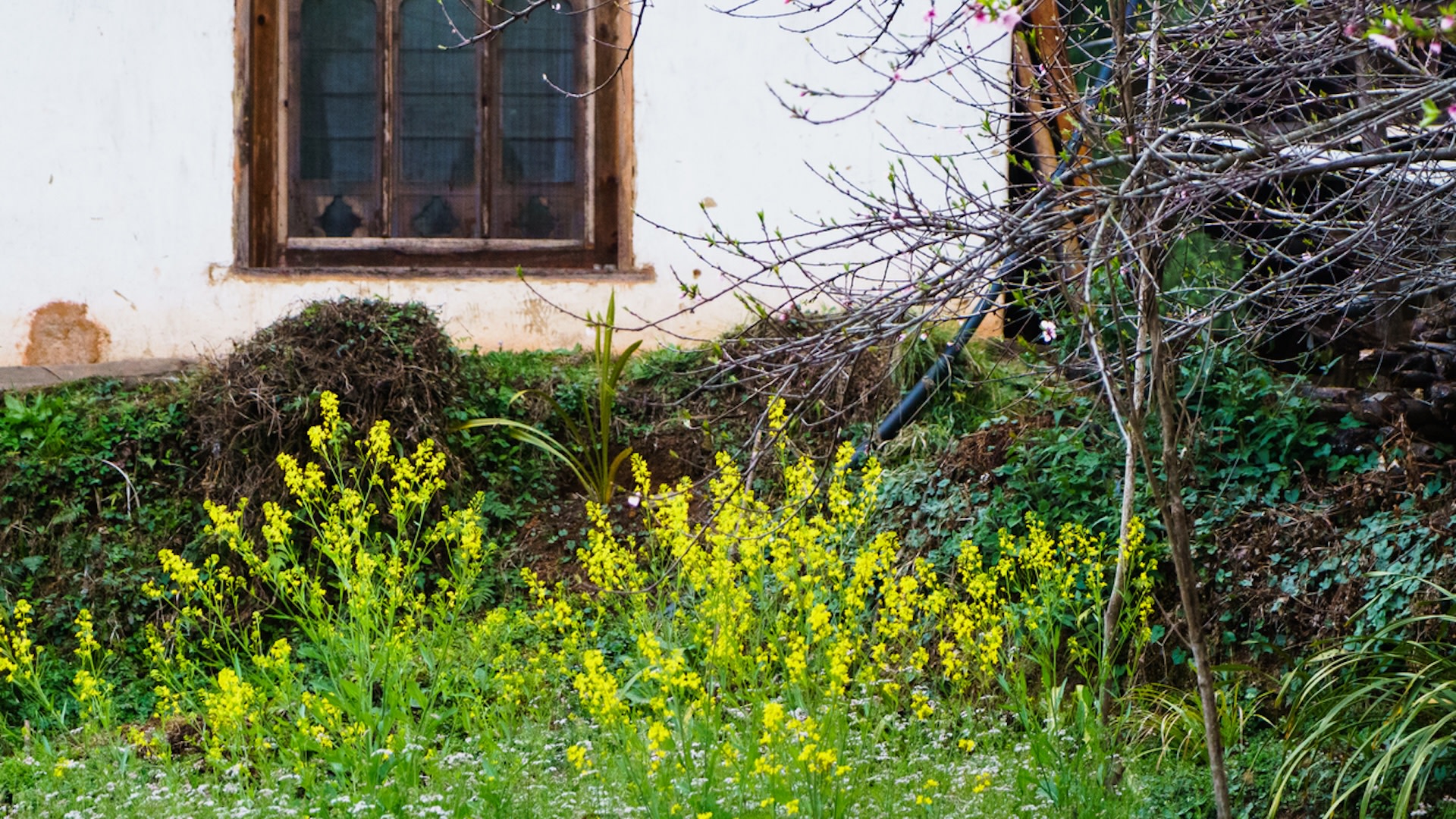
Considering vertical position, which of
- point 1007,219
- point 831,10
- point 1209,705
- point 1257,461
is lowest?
point 1209,705

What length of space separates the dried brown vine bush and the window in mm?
1120

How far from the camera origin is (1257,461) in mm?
4664

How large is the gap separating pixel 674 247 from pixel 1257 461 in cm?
304

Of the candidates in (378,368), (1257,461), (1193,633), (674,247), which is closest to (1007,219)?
(1193,633)

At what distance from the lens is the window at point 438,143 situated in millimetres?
6836

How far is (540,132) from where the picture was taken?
6.92 meters

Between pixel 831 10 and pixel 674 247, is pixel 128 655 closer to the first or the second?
pixel 674 247

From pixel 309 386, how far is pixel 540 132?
6.77ft

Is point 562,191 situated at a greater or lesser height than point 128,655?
greater

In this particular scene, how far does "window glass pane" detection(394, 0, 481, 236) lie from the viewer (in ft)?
22.6

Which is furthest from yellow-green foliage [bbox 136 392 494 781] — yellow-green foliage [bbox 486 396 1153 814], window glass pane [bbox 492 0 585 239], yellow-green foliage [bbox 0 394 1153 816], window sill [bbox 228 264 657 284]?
window glass pane [bbox 492 0 585 239]

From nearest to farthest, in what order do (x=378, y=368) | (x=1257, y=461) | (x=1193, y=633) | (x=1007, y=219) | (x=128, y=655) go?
1. (x=1007, y=219)
2. (x=1193, y=633)
3. (x=1257, y=461)
4. (x=128, y=655)
5. (x=378, y=368)

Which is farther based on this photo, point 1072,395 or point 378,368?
point 378,368

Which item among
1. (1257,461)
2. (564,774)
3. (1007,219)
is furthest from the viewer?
(1257,461)
